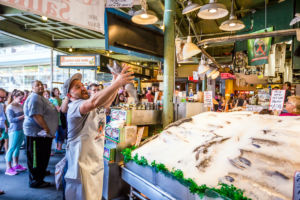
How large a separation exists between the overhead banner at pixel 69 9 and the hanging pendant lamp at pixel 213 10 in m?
2.19

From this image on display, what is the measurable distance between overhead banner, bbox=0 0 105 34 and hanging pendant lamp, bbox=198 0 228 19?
7.18 feet

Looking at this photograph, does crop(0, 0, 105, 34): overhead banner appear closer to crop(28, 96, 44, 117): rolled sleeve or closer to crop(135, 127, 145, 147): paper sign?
crop(135, 127, 145, 147): paper sign

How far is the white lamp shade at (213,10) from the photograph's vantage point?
3.45m

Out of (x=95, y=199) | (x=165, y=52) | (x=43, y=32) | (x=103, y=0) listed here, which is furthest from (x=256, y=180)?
(x=43, y=32)

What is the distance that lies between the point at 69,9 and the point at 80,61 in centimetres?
726

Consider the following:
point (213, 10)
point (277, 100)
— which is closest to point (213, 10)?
point (213, 10)

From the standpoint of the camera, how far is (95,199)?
2.18 m

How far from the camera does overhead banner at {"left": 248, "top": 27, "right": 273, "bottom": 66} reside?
19.3 ft

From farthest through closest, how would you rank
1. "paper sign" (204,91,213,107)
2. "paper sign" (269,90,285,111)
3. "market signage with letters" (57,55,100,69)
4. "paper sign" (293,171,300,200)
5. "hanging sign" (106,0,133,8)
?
"market signage with letters" (57,55,100,69)
"paper sign" (204,91,213,107)
"paper sign" (269,90,285,111)
"hanging sign" (106,0,133,8)
"paper sign" (293,171,300,200)

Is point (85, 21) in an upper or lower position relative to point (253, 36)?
lower

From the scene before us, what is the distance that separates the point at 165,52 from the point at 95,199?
3204 millimetres

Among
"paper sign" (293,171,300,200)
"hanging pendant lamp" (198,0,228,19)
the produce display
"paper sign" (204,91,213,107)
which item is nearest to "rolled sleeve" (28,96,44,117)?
the produce display

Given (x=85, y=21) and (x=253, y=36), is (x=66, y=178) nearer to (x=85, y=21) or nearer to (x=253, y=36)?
(x=85, y=21)

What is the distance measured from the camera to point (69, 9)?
1939mm
